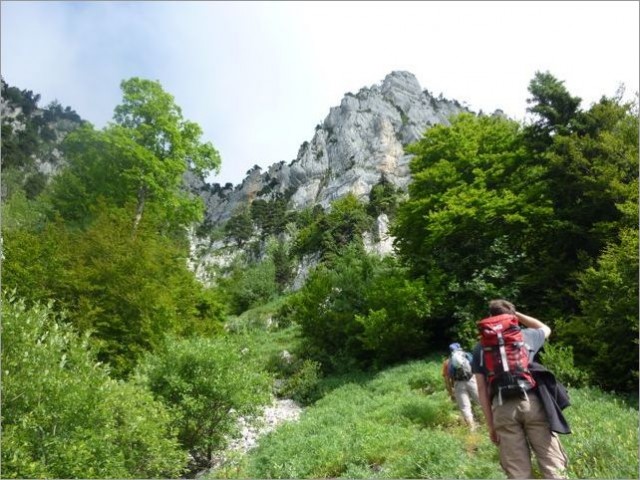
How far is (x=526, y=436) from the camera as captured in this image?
470 centimetres

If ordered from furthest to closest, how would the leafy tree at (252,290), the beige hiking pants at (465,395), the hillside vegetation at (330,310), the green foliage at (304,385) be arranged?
the leafy tree at (252,290)
the green foliage at (304,385)
the beige hiking pants at (465,395)
the hillside vegetation at (330,310)

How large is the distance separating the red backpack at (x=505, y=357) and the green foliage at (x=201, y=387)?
784 centimetres

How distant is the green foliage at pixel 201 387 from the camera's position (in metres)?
11.1

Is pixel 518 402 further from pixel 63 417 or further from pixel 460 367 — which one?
pixel 63 417

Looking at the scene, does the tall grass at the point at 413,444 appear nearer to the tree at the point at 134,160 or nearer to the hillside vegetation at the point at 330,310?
the hillside vegetation at the point at 330,310

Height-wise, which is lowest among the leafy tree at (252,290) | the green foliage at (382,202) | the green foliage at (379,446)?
the green foliage at (379,446)

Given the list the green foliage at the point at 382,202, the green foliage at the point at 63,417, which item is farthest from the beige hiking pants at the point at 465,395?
the green foliage at the point at 382,202

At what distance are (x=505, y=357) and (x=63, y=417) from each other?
20.7 ft

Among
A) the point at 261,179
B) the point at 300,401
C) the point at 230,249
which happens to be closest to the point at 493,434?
the point at 300,401

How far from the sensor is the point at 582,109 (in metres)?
19.4

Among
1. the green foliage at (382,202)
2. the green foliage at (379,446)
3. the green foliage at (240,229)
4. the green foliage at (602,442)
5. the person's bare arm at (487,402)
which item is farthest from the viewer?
the green foliage at (240,229)

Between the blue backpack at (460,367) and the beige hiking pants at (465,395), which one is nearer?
the beige hiking pants at (465,395)

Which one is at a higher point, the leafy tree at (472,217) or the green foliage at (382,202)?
the green foliage at (382,202)

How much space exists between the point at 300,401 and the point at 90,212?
11.3 metres
